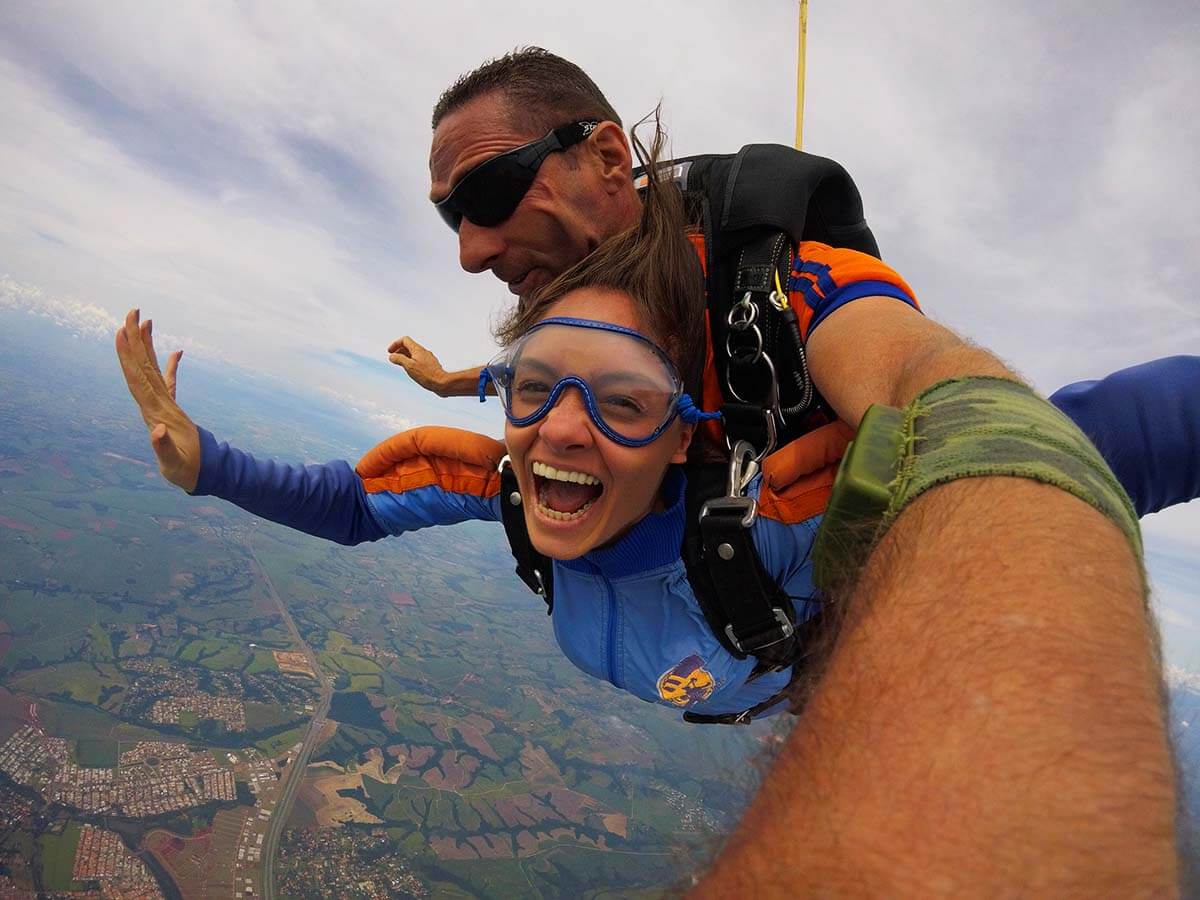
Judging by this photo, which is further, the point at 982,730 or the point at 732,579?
the point at 732,579

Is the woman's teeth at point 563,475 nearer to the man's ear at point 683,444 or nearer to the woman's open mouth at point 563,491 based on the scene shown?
the woman's open mouth at point 563,491

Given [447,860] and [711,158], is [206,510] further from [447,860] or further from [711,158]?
[711,158]

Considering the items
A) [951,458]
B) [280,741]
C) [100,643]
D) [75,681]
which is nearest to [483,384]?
[951,458]

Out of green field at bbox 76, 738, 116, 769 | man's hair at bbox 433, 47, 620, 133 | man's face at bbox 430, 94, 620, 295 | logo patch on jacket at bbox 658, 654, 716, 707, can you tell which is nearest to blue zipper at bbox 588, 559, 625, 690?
logo patch on jacket at bbox 658, 654, 716, 707

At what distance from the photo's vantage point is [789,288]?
61.8 inches

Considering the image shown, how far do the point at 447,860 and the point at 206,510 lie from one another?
2120 inches

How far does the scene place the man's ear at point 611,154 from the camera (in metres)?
2.16

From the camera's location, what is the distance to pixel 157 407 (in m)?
2.46

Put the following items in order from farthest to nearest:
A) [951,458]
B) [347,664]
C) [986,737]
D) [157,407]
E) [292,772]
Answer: [347,664]
[292,772]
[157,407]
[951,458]
[986,737]

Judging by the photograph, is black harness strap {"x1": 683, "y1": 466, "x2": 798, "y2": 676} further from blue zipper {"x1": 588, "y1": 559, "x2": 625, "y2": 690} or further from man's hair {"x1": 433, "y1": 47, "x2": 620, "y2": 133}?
man's hair {"x1": 433, "y1": 47, "x2": 620, "y2": 133}

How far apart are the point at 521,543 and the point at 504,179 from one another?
4.74 feet

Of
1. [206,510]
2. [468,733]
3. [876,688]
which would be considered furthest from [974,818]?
[206,510]

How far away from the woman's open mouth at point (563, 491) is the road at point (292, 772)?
26237 mm

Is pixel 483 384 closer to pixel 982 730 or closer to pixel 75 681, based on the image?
pixel 982 730
